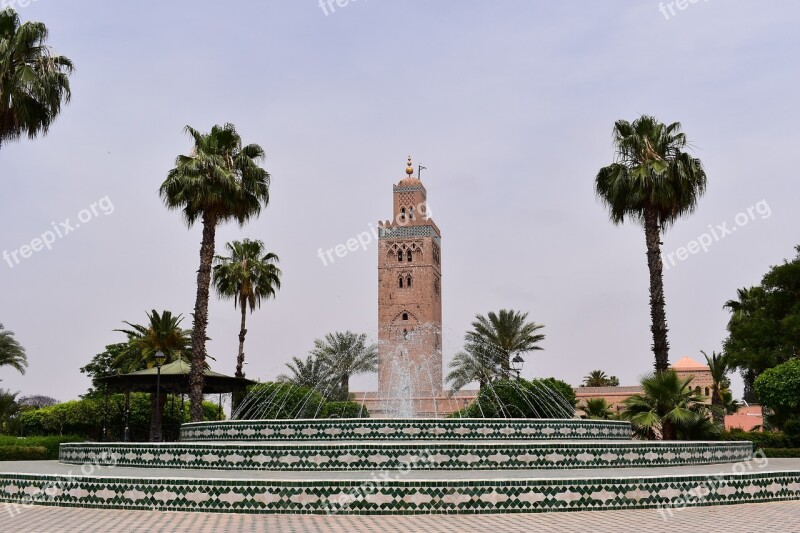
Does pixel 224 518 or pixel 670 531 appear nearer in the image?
pixel 670 531

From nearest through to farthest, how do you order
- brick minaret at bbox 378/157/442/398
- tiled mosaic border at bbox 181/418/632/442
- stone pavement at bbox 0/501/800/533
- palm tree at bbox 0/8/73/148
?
stone pavement at bbox 0/501/800/533 → tiled mosaic border at bbox 181/418/632/442 → palm tree at bbox 0/8/73/148 → brick minaret at bbox 378/157/442/398

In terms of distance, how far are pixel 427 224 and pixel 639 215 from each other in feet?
118

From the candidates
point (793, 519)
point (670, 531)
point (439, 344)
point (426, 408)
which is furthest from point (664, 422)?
point (439, 344)

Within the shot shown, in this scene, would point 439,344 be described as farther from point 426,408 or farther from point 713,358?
point 713,358

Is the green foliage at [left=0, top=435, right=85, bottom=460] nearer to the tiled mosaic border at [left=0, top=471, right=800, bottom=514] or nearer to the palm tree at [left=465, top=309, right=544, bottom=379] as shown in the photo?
the tiled mosaic border at [left=0, top=471, right=800, bottom=514]

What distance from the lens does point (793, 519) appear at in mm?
7734

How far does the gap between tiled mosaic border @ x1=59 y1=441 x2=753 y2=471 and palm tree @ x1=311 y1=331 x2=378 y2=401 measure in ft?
105

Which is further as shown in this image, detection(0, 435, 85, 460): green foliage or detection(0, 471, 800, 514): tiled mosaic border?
detection(0, 435, 85, 460): green foliage

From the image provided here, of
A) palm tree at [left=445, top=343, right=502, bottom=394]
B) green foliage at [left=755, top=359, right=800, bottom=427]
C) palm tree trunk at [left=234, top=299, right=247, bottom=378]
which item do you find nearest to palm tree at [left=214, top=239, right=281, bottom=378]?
palm tree trunk at [left=234, top=299, right=247, bottom=378]

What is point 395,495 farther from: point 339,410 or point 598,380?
point 598,380

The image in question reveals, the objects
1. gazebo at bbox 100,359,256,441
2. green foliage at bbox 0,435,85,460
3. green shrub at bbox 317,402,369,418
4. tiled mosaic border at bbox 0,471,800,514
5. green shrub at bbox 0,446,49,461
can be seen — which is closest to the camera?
tiled mosaic border at bbox 0,471,800,514

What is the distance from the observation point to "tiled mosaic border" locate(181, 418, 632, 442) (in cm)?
1173

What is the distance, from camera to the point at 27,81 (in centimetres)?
1712

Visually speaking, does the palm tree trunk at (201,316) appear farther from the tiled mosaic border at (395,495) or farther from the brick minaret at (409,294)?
the brick minaret at (409,294)
